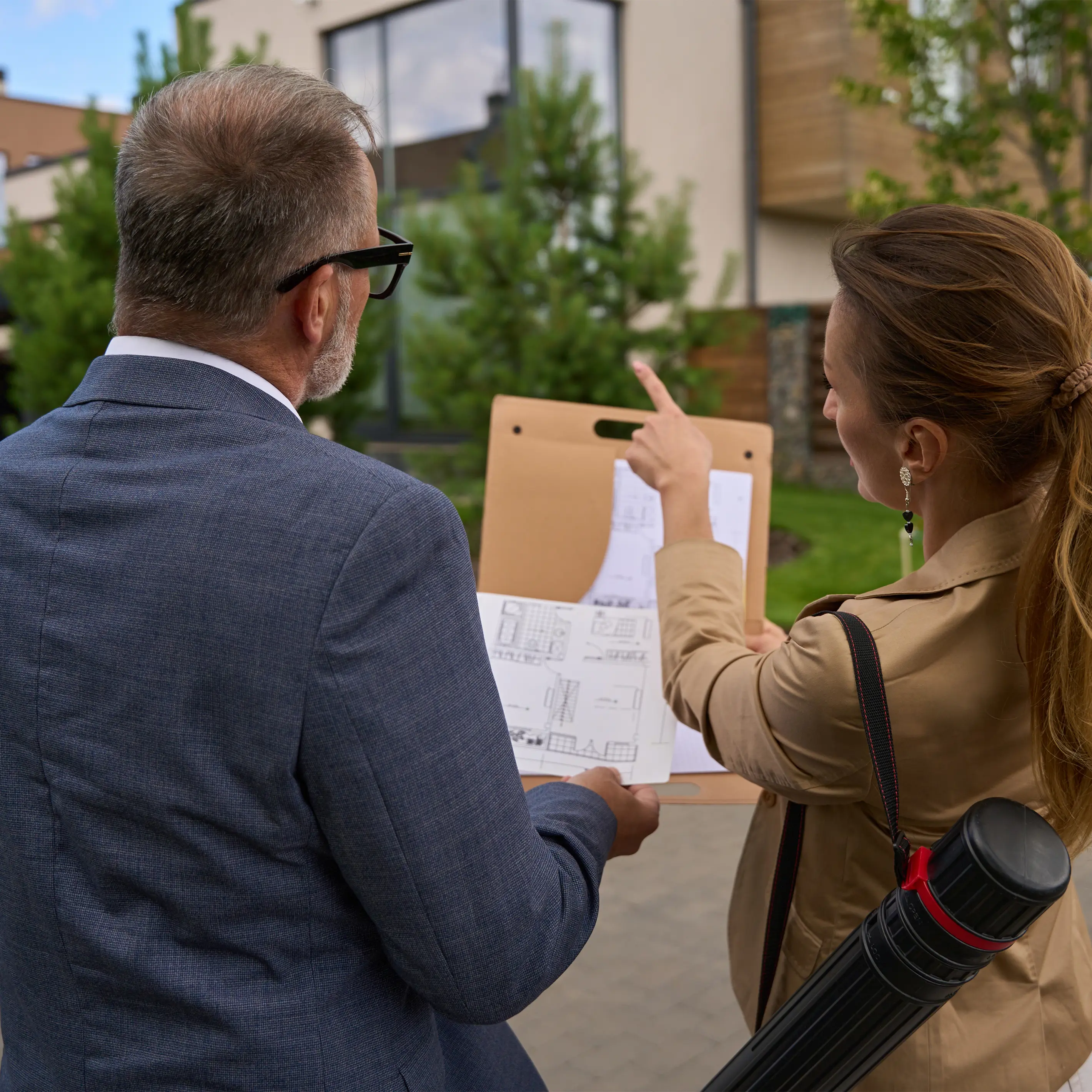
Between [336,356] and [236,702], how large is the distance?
0.42 metres

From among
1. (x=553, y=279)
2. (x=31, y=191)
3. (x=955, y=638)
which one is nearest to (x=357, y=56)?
(x=553, y=279)

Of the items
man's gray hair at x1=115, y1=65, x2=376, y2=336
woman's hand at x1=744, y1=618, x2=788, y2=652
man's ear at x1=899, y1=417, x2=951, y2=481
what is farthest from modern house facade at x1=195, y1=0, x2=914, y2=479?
man's gray hair at x1=115, y1=65, x2=376, y2=336

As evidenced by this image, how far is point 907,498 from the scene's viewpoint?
137 cm

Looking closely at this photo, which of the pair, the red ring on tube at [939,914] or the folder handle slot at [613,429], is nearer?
the red ring on tube at [939,914]

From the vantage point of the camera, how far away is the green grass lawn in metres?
7.60

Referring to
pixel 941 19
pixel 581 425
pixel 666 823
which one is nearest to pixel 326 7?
pixel 941 19

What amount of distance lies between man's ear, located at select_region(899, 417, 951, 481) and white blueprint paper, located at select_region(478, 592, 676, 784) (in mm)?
550

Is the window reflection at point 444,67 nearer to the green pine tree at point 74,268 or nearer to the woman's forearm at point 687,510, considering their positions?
the green pine tree at point 74,268

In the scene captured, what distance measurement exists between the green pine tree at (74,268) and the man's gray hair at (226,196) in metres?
6.13

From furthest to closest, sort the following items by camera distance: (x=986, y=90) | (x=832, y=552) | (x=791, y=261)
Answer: (x=791, y=261)
(x=832, y=552)
(x=986, y=90)

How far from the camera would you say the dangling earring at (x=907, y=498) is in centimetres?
133

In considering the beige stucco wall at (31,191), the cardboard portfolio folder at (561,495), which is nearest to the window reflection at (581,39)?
the cardboard portfolio folder at (561,495)

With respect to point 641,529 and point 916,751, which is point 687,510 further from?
point 916,751

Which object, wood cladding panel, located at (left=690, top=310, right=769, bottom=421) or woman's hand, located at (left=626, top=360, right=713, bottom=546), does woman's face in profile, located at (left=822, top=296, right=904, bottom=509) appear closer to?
woman's hand, located at (left=626, top=360, right=713, bottom=546)
